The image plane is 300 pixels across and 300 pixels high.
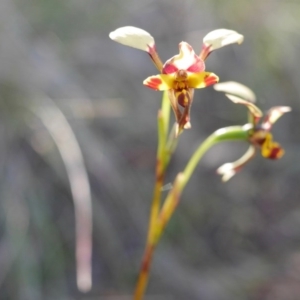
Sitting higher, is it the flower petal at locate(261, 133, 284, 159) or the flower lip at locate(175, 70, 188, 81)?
the flower lip at locate(175, 70, 188, 81)

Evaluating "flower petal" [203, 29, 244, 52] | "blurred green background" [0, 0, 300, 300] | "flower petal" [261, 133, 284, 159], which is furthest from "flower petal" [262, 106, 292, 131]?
"blurred green background" [0, 0, 300, 300]

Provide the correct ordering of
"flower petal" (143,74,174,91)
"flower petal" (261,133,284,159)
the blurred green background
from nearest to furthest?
"flower petal" (143,74,174,91) < "flower petal" (261,133,284,159) < the blurred green background

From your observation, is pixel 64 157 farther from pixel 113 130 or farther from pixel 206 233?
pixel 206 233

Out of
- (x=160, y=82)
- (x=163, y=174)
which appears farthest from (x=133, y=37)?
(x=163, y=174)

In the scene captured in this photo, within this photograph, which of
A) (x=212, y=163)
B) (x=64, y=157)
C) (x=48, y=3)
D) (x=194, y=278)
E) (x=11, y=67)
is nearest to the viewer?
(x=64, y=157)

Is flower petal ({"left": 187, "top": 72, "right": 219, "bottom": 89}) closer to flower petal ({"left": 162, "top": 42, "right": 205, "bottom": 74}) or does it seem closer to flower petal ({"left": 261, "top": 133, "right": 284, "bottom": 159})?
flower petal ({"left": 162, "top": 42, "right": 205, "bottom": 74})

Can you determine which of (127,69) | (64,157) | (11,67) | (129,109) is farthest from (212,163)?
(11,67)

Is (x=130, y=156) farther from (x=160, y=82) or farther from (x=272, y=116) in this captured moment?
(x=160, y=82)
